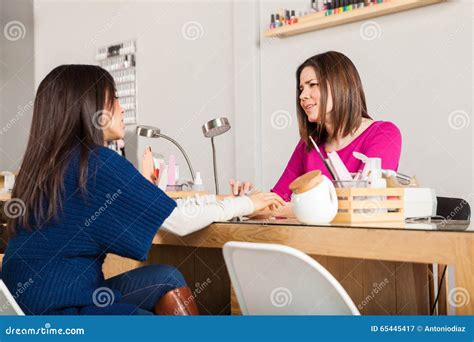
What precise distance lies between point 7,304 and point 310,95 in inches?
65.2

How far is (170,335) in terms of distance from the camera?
4.11ft

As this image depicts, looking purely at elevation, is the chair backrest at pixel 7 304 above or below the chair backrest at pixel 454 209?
below

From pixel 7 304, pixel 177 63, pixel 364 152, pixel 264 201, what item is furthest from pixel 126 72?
pixel 7 304

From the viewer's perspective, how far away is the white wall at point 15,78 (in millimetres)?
6277

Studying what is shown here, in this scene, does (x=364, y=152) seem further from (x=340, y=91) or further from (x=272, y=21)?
(x=272, y=21)

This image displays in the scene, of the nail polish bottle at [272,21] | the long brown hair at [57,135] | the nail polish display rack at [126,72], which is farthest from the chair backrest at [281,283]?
the nail polish display rack at [126,72]

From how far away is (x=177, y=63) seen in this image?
4.78 m

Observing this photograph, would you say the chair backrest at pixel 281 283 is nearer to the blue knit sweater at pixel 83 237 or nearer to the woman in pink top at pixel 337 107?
the blue knit sweater at pixel 83 237

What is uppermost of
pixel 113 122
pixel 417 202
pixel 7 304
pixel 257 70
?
pixel 257 70

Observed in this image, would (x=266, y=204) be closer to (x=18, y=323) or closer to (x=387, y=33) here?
(x=18, y=323)

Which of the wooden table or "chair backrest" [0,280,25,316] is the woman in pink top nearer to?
the wooden table

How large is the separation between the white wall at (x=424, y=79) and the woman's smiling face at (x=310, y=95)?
3.15ft

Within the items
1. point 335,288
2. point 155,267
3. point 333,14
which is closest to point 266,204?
point 155,267

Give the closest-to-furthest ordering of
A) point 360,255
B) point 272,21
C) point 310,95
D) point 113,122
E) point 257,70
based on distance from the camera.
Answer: point 360,255 → point 113,122 → point 310,95 → point 272,21 → point 257,70
